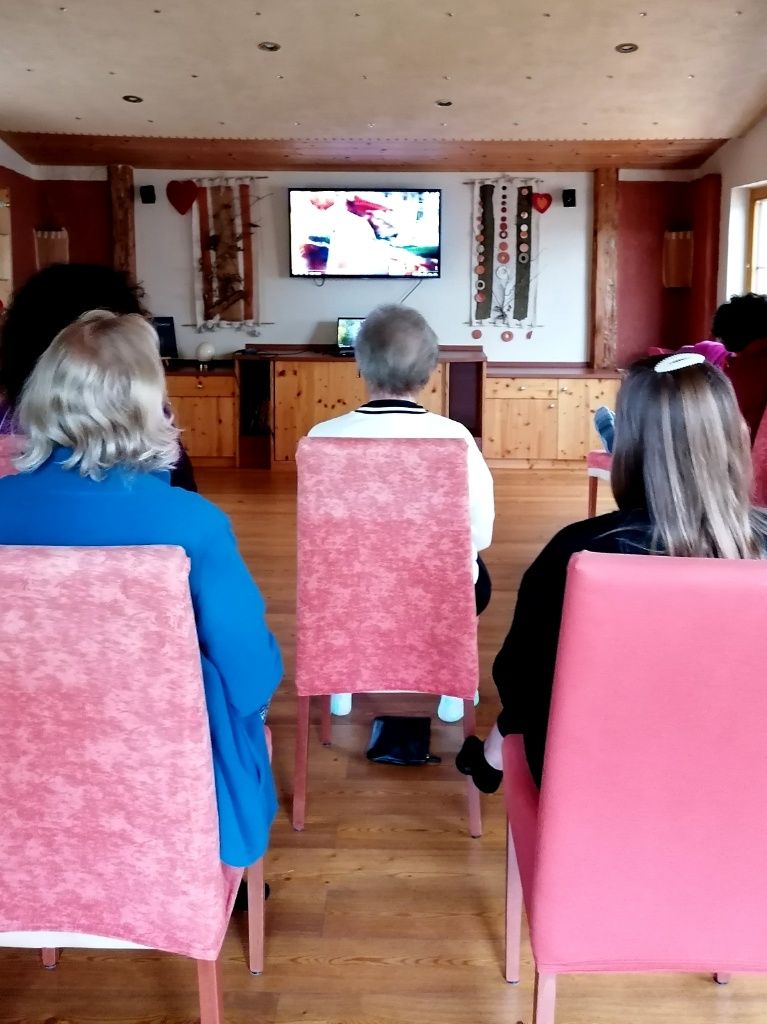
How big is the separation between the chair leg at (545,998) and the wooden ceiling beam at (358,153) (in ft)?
20.3

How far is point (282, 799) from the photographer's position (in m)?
2.40

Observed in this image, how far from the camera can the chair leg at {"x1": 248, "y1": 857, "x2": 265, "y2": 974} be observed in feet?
5.63

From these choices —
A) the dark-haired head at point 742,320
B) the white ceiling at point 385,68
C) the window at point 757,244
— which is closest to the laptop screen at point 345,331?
the white ceiling at point 385,68

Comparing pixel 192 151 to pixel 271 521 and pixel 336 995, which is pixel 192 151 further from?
pixel 336 995

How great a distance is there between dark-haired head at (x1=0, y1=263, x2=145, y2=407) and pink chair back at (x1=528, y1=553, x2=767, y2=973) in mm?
1431

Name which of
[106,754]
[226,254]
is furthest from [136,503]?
[226,254]

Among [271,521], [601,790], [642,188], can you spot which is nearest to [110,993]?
[601,790]

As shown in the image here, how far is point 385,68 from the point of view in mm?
5246

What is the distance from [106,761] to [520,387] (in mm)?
6072

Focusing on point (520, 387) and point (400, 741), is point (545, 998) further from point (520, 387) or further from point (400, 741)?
point (520, 387)

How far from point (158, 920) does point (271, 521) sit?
408 cm

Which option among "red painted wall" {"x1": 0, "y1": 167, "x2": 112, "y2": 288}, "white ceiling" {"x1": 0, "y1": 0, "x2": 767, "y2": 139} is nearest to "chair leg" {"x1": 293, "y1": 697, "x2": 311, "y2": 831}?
"white ceiling" {"x1": 0, "y1": 0, "x2": 767, "y2": 139}

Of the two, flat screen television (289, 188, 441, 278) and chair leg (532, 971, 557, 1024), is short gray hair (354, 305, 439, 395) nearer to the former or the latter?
chair leg (532, 971, 557, 1024)

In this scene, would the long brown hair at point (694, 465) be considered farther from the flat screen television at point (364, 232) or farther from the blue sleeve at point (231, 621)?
the flat screen television at point (364, 232)
